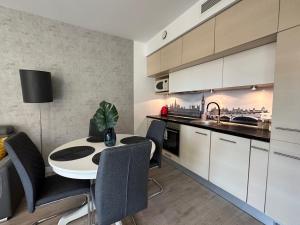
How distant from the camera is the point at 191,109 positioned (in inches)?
125

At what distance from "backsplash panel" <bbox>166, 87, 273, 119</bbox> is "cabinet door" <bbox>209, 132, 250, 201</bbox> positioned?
2.07 ft

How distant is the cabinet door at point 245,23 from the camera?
55.5 inches

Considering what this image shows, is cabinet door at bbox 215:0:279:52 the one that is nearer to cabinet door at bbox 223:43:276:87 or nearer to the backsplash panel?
cabinet door at bbox 223:43:276:87

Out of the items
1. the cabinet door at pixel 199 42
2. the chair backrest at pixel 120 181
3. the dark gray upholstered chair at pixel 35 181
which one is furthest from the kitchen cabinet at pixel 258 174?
the dark gray upholstered chair at pixel 35 181

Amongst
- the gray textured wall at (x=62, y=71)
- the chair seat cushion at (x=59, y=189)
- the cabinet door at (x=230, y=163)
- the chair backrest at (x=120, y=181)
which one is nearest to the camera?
the chair backrest at (x=120, y=181)

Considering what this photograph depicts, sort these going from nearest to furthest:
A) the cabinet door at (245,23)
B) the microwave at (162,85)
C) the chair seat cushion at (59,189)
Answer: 1. the chair seat cushion at (59,189)
2. the cabinet door at (245,23)
3. the microwave at (162,85)

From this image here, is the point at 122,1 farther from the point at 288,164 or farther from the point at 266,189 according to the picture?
the point at 266,189

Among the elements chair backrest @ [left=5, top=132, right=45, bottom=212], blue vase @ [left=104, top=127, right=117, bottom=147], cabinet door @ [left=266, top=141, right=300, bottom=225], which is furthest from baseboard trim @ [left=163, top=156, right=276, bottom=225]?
chair backrest @ [left=5, top=132, right=45, bottom=212]

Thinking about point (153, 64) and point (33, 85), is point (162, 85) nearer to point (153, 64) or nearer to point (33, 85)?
point (153, 64)

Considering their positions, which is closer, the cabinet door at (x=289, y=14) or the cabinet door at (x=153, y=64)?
the cabinet door at (x=289, y=14)

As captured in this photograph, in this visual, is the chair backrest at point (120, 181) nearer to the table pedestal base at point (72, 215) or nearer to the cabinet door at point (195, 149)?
the table pedestal base at point (72, 215)

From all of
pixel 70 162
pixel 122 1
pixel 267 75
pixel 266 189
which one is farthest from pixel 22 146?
pixel 267 75

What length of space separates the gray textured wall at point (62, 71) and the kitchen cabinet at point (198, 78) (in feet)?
3.47

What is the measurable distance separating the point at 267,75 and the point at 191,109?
1.64m
